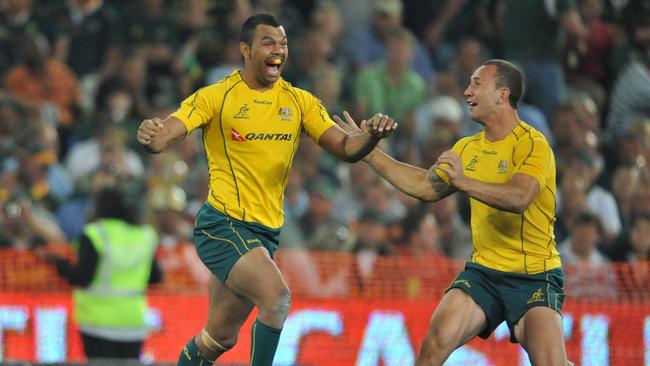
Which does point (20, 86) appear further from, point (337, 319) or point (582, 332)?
point (582, 332)

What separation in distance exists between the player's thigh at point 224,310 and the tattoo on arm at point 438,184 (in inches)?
53.7

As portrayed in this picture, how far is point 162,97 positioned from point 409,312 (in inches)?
156

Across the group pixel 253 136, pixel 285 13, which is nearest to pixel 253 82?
pixel 253 136

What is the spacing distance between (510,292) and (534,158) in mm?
831

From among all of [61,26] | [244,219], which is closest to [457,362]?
[244,219]

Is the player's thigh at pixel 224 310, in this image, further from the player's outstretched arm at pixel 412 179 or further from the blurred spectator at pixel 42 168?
the blurred spectator at pixel 42 168

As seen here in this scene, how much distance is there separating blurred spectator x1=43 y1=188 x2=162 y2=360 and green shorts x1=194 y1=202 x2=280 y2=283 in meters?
3.26

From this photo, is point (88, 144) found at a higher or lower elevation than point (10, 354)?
higher

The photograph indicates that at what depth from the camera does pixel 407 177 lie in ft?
30.3

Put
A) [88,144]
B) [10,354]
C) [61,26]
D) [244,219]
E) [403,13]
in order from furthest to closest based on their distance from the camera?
[403,13] < [61,26] < [88,144] < [10,354] < [244,219]

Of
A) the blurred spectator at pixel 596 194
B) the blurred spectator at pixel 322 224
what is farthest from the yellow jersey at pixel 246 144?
the blurred spectator at pixel 596 194

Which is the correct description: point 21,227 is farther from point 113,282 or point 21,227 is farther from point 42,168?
point 113,282

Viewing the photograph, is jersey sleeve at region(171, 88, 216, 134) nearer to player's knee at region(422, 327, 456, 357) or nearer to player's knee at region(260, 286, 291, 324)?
player's knee at region(260, 286, 291, 324)

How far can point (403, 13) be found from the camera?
18156mm
